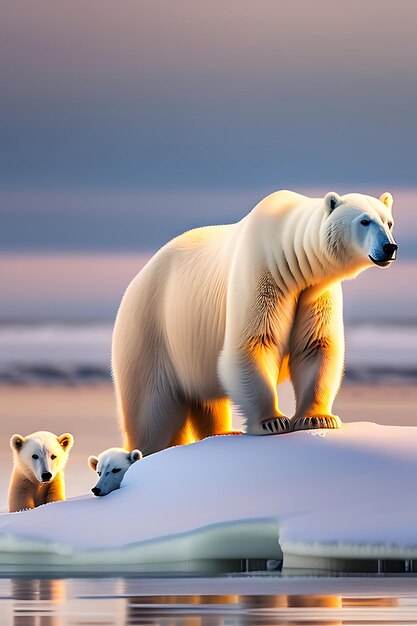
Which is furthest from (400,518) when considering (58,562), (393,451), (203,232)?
(203,232)

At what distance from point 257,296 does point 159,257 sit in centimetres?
264

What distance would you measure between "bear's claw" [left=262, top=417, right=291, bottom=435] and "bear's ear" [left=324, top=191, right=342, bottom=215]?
1.86m

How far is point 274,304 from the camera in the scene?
1375 cm

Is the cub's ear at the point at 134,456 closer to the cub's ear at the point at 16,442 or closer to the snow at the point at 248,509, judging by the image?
the snow at the point at 248,509

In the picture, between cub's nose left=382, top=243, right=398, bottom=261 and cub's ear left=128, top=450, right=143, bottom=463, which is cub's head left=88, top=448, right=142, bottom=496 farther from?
cub's nose left=382, top=243, right=398, bottom=261

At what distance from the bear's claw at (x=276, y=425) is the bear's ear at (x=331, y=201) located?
6.09ft

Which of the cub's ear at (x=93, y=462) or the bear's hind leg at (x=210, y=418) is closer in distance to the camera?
the cub's ear at (x=93, y=462)

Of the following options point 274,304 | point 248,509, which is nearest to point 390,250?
Result: point 274,304

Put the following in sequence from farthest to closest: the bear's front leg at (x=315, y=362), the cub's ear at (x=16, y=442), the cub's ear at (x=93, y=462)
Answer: the cub's ear at (x=16, y=442) < the cub's ear at (x=93, y=462) < the bear's front leg at (x=315, y=362)

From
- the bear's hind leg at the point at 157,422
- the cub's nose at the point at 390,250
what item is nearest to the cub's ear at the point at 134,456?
the bear's hind leg at the point at 157,422

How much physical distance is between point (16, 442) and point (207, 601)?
25.0 feet

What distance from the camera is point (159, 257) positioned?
637 inches

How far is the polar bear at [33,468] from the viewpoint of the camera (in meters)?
16.1

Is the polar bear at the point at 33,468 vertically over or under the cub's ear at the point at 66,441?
under
